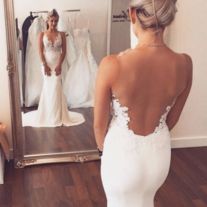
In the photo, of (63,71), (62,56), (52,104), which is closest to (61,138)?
(52,104)

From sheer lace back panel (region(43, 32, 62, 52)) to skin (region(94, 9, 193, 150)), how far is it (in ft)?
4.57

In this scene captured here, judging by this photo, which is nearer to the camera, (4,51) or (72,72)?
(4,51)

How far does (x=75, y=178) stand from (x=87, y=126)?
1.66 ft

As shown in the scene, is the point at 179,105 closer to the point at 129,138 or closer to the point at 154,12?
the point at 129,138

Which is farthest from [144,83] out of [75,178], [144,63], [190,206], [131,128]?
[75,178]

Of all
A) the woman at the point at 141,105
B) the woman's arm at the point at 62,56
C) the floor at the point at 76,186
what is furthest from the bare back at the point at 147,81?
the woman's arm at the point at 62,56

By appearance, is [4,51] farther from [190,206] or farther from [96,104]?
[190,206]

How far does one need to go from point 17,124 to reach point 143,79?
1.74 meters

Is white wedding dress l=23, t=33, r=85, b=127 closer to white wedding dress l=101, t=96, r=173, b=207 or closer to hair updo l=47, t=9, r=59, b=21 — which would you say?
hair updo l=47, t=9, r=59, b=21

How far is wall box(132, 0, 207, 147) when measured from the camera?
9.50 feet

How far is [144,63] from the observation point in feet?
4.18

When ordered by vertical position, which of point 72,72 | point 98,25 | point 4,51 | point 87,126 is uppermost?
point 98,25

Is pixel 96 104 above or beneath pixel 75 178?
above

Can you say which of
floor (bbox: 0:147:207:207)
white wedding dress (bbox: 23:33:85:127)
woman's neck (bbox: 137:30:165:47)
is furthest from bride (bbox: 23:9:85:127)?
woman's neck (bbox: 137:30:165:47)
